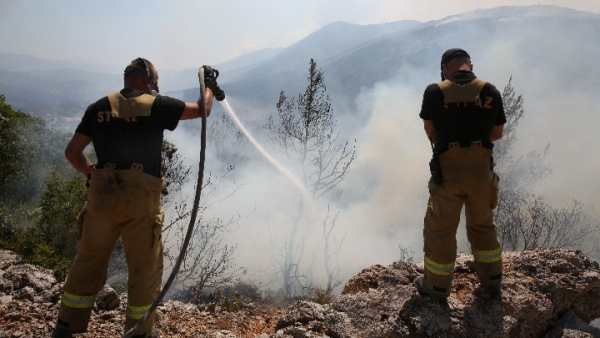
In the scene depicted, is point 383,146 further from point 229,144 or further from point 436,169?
point 436,169

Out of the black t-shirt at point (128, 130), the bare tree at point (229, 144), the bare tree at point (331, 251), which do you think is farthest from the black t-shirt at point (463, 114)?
the bare tree at point (229, 144)

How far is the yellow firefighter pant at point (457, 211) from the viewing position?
2646 millimetres

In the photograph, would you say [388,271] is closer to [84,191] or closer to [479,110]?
[479,110]

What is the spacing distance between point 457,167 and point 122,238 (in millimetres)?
2143

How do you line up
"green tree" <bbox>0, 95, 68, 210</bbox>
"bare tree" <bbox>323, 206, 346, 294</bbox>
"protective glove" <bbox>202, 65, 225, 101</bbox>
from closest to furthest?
"protective glove" <bbox>202, 65, 225, 101</bbox> < "green tree" <bbox>0, 95, 68, 210</bbox> < "bare tree" <bbox>323, 206, 346, 294</bbox>

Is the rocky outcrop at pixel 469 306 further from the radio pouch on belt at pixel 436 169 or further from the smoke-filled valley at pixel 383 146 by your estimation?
the smoke-filled valley at pixel 383 146

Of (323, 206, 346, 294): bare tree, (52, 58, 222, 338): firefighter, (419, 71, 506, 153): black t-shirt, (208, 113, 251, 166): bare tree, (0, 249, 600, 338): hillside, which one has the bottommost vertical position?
(323, 206, 346, 294): bare tree

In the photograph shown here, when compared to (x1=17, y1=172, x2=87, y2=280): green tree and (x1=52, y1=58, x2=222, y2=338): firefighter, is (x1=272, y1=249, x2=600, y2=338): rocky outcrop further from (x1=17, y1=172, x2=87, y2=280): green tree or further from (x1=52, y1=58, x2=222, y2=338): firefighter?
(x1=17, y1=172, x2=87, y2=280): green tree

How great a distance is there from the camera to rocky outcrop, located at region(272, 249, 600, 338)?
2588 millimetres

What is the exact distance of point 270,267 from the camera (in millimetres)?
23203

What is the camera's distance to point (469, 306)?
2758 millimetres

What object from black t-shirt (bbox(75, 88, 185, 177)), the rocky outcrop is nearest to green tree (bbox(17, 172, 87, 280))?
black t-shirt (bbox(75, 88, 185, 177))

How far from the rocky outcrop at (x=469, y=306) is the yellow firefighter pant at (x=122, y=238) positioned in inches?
35.3

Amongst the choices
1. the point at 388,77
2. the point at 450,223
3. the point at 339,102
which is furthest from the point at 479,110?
the point at 388,77
